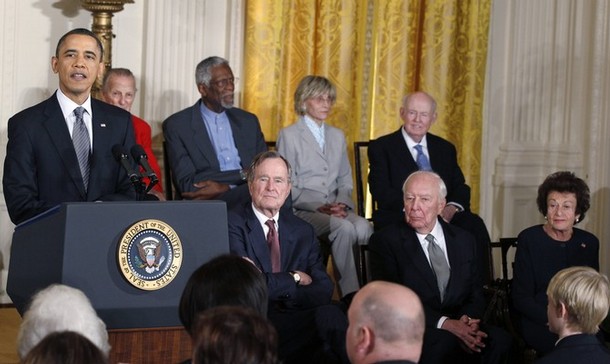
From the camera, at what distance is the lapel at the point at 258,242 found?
4.85m

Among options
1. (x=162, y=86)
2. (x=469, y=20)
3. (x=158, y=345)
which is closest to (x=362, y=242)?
(x=162, y=86)

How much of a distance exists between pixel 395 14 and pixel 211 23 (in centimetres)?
126

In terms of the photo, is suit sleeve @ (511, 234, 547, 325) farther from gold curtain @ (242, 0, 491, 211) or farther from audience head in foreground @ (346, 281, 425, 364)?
audience head in foreground @ (346, 281, 425, 364)

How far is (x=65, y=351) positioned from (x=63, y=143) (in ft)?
6.81

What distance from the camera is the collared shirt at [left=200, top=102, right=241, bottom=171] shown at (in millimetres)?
6312

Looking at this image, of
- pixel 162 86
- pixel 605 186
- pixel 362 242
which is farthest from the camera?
pixel 605 186

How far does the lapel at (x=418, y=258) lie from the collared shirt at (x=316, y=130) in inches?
57.9

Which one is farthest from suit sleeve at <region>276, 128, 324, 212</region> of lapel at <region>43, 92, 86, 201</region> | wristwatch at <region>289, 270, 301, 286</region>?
lapel at <region>43, 92, 86, 201</region>

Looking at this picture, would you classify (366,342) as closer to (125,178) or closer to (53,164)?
(125,178)

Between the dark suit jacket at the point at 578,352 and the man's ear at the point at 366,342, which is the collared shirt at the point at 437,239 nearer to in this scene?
the dark suit jacket at the point at 578,352

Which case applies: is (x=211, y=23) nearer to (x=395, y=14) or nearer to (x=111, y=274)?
(x=395, y=14)

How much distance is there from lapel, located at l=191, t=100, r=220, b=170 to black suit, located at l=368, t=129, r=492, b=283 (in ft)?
3.01

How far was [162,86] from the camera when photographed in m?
6.93

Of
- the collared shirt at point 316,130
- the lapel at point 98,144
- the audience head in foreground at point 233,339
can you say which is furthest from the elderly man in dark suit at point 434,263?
the audience head in foreground at point 233,339
